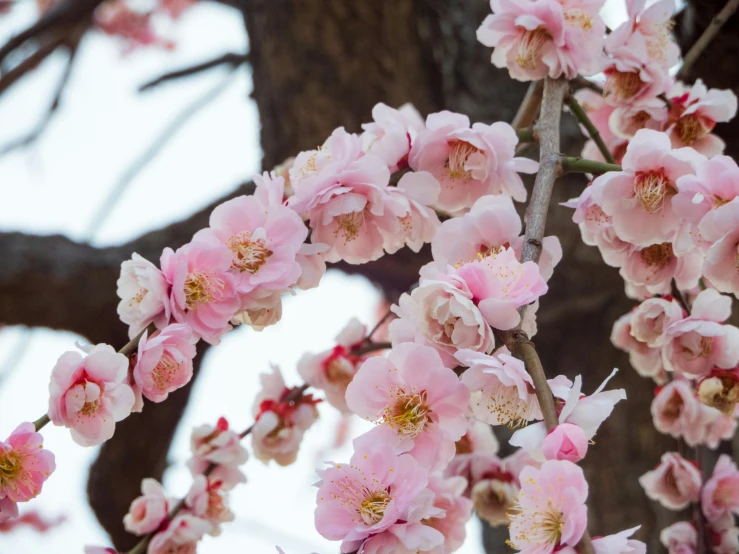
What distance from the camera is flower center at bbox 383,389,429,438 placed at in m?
0.45

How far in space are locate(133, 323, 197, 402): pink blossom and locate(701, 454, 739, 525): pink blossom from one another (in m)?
0.62

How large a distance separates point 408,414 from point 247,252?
179 mm

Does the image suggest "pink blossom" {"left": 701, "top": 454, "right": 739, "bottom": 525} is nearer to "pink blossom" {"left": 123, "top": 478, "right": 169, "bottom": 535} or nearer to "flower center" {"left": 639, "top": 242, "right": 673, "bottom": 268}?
"flower center" {"left": 639, "top": 242, "right": 673, "bottom": 268}

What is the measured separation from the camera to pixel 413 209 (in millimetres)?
585

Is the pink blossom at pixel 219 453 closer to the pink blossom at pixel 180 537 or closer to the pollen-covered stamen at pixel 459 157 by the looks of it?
the pink blossom at pixel 180 537

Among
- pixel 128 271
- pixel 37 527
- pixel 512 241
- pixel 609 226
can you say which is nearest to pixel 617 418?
pixel 609 226

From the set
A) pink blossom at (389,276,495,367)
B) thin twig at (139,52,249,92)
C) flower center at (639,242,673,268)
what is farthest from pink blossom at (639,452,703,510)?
thin twig at (139,52,249,92)

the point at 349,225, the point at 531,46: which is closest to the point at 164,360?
the point at 349,225

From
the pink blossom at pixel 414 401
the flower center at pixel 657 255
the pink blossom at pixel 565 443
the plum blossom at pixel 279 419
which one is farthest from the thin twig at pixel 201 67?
the pink blossom at pixel 565 443

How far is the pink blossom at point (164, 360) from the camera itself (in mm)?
500

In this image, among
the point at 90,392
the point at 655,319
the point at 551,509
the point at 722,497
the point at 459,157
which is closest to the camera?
the point at 551,509

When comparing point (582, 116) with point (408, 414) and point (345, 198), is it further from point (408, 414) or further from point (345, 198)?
point (408, 414)

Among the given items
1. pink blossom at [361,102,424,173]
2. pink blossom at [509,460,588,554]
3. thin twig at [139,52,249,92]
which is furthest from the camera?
thin twig at [139,52,249,92]

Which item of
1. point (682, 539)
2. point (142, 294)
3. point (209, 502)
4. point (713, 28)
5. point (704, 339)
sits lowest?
point (682, 539)
